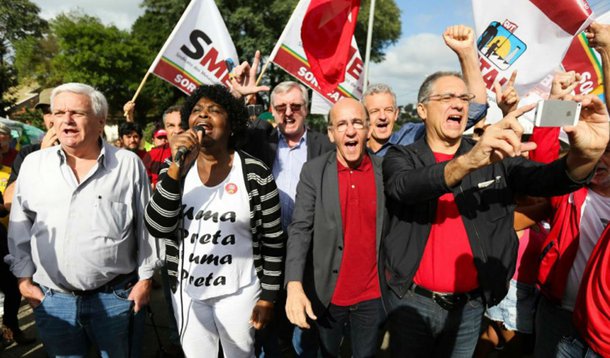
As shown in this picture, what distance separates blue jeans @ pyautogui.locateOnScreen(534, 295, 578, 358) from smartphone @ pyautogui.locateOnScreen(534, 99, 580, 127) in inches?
45.1

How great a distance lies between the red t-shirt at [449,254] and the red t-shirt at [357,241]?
41 centimetres

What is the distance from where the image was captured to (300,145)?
2.90 meters

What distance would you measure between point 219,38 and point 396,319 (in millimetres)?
4262

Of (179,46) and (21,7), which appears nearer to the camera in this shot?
(179,46)

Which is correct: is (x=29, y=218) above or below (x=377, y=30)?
below

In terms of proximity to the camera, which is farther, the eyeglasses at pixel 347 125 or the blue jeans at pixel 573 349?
the eyeglasses at pixel 347 125

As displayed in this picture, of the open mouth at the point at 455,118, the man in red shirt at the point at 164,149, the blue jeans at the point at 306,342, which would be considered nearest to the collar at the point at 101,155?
the man in red shirt at the point at 164,149

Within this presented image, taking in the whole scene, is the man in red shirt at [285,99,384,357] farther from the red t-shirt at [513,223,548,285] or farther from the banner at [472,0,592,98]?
the banner at [472,0,592,98]

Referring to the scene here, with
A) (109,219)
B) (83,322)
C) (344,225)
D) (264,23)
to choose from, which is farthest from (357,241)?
(264,23)

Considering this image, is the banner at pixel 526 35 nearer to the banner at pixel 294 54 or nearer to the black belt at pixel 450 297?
the black belt at pixel 450 297

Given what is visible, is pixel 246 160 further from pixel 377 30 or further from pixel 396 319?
pixel 377 30

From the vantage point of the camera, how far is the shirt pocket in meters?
2.04

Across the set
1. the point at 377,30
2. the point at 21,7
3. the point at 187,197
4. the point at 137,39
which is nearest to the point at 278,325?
the point at 187,197

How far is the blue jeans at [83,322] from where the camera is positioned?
82.5 inches
